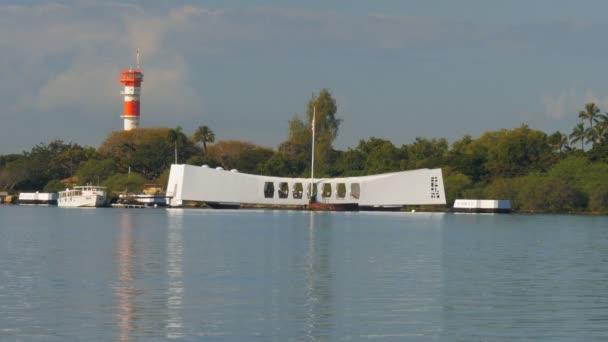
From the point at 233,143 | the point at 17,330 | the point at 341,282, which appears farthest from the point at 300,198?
the point at 17,330

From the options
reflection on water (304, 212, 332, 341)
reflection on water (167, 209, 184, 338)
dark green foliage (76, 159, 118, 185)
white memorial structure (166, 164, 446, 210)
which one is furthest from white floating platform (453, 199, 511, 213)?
reflection on water (304, 212, 332, 341)

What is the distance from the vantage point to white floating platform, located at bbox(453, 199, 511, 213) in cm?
10381

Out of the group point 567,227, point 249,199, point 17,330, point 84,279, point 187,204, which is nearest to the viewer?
point 17,330

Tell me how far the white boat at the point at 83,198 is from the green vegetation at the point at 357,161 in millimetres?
6451

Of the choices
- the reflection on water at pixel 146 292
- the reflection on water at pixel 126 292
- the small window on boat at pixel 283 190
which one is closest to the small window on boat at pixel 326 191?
the small window on boat at pixel 283 190

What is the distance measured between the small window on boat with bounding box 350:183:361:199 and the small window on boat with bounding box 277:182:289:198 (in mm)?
6468

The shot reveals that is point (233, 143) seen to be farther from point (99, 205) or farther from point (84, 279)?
point (84, 279)

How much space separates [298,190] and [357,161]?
10955mm

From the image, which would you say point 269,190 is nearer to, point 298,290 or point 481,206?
point 481,206

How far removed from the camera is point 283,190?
118375mm

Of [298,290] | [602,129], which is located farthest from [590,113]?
[298,290]

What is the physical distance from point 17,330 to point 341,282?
11.3 meters

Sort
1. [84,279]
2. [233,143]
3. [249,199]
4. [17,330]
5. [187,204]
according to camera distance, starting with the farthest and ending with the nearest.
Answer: [233,143] → [187,204] → [249,199] → [84,279] → [17,330]

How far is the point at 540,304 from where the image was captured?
26.0 metres
